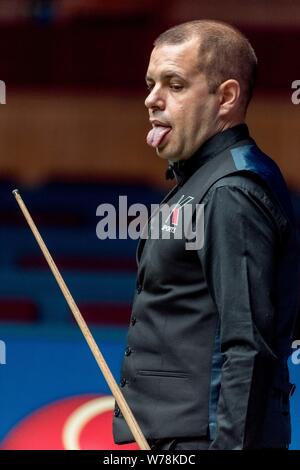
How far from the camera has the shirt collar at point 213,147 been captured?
1793 mm

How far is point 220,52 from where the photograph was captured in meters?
1.77

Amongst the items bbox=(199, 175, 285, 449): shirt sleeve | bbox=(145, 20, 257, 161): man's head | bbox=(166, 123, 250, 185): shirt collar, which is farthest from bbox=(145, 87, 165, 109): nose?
bbox=(199, 175, 285, 449): shirt sleeve

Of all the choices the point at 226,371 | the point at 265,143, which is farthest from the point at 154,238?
the point at 265,143

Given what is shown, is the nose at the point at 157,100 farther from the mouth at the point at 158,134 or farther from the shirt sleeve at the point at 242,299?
the shirt sleeve at the point at 242,299

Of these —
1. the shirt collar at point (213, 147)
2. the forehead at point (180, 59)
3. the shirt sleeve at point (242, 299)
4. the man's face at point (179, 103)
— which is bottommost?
the shirt sleeve at point (242, 299)

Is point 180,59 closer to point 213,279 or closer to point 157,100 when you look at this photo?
point 157,100

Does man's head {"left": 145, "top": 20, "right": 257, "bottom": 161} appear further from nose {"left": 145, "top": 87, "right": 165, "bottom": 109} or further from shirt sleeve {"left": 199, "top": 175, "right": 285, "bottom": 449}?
shirt sleeve {"left": 199, "top": 175, "right": 285, "bottom": 449}

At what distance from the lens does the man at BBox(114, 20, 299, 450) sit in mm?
1600

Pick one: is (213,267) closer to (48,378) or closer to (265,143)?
(48,378)

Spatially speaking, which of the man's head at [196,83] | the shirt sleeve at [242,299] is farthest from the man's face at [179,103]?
the shirt sleeve at [242,299]

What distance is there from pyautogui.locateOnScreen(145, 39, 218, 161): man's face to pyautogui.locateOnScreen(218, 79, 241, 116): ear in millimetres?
13

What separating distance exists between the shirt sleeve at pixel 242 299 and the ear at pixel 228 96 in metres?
0.19

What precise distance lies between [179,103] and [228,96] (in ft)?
0.28

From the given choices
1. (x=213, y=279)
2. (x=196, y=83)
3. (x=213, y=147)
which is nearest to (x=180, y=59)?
(x=196, y=83)
